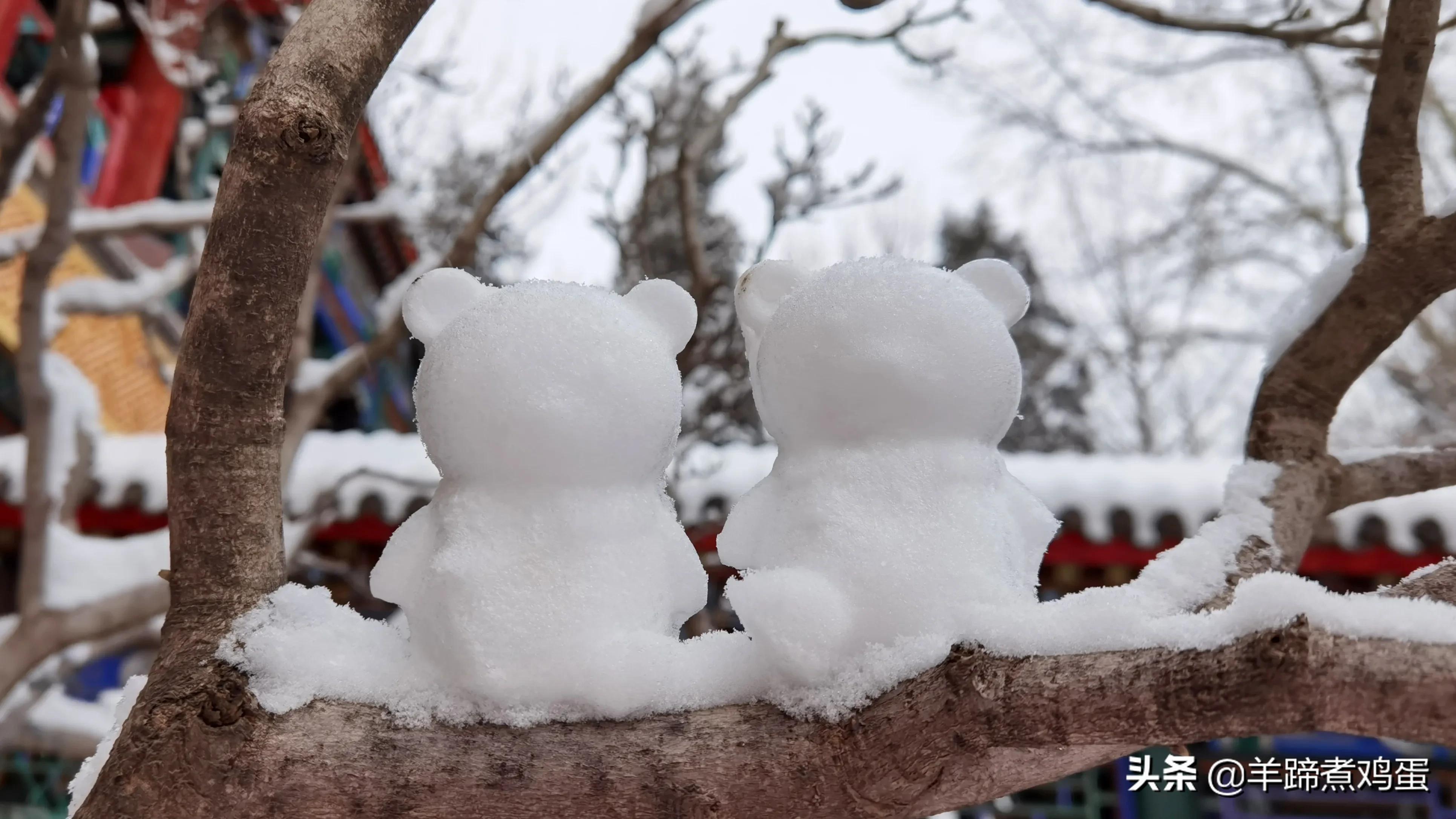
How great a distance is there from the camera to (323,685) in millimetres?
694

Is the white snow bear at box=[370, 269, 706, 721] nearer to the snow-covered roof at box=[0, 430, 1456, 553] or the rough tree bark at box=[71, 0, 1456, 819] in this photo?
the rough tree bark at box=[71, 0, 1456, 819]

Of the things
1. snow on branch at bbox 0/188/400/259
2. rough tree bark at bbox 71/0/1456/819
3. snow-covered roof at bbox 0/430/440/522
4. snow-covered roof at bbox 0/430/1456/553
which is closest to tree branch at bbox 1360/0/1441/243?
rough tree bark at bbox 71/0/1456/819

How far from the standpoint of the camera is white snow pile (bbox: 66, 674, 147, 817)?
704mm

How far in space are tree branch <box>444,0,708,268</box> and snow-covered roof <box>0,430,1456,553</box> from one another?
0.61m

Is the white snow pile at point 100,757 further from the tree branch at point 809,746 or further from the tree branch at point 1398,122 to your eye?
the tree branch at point 1398,122

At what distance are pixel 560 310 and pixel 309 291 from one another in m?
2.13

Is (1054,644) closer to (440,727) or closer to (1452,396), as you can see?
(440,727)

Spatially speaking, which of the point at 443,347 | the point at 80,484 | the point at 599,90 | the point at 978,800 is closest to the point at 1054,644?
the point at 978,800

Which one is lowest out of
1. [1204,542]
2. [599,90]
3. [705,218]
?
[1204,542]

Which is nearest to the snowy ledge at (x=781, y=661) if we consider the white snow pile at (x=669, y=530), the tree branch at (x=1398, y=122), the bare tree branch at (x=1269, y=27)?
the white snow pile at (x=669, y=530)

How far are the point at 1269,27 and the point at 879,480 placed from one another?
1.37 m

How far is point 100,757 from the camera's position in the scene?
0.72m

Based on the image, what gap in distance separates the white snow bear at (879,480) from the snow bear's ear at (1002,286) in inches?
0.5

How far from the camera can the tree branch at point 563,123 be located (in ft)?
6.73
